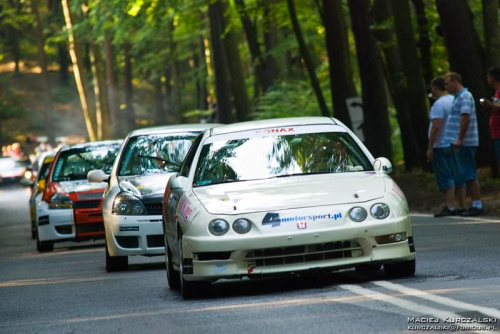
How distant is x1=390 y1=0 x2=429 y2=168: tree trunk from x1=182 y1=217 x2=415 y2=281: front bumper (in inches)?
673

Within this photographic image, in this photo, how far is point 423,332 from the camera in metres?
7.34

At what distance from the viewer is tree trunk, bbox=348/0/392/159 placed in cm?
2736

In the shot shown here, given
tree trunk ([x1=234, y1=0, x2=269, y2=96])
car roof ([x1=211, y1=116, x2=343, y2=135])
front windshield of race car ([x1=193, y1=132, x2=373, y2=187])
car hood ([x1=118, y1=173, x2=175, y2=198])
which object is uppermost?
tree trunk ([x1=234, y1=0, x2=269, y2=96])

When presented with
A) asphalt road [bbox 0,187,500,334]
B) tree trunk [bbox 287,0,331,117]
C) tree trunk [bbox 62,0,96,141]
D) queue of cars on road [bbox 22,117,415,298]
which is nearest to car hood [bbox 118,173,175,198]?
asphalt road [bbox 0,187,500,334]

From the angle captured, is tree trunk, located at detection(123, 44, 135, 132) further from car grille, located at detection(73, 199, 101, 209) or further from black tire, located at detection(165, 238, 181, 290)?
black tire, located at detection(165, 238, 181, 290)

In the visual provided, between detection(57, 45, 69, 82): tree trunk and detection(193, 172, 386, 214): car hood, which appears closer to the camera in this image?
detection(193, 172, 386, 214): car hood

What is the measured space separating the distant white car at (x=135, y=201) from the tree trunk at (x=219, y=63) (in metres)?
26.2

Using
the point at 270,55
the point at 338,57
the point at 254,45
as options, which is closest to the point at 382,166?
the point at 338,57

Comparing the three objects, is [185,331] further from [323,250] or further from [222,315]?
[323,250]

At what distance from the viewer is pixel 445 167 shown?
18547 millimetres

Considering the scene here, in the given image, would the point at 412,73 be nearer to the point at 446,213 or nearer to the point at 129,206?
the point at 446,213

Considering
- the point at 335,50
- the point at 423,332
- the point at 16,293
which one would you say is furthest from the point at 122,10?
the point at 423,332

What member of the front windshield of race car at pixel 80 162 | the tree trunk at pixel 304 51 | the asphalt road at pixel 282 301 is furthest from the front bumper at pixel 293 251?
the tree trunk at pixel 304 51

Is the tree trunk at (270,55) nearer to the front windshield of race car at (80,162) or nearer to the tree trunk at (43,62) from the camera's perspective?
A: the front windshield of race car at (80,162)
